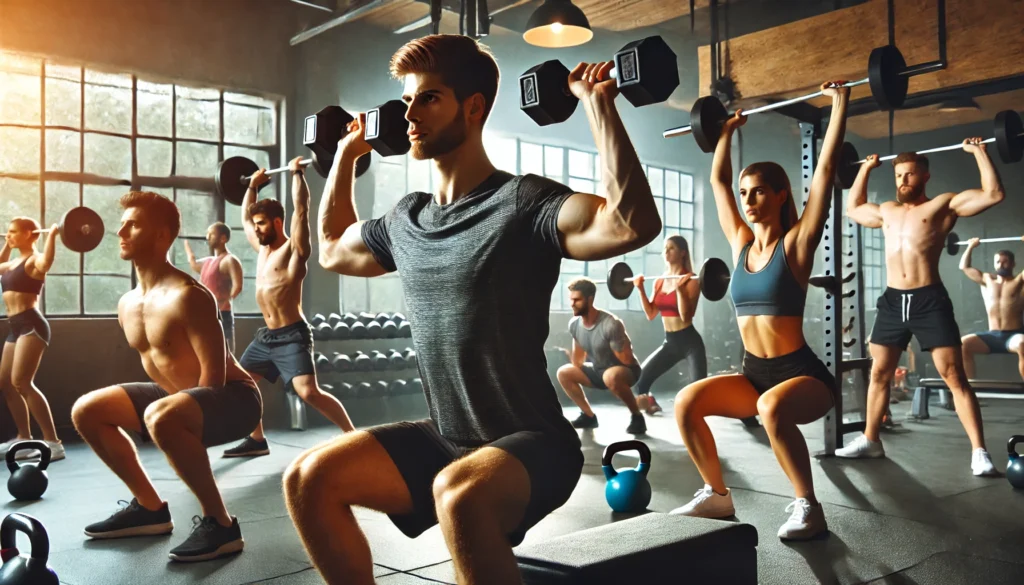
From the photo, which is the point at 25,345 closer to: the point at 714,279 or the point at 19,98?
the point at 19,98

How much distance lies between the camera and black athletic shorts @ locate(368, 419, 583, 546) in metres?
1.47

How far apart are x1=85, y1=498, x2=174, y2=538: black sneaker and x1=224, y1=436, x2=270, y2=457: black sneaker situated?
1.85m

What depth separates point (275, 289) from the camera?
179 inches

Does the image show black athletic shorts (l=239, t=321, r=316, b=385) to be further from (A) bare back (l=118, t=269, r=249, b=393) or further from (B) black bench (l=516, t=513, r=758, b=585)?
(B) black bench (l=516, t=513, r=758, b=585)

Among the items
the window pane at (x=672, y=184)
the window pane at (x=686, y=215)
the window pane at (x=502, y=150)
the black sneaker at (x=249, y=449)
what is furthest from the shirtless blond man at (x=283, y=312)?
the window pane at (x=686, y=215)

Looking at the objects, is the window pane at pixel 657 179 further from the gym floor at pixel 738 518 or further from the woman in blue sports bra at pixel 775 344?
the woman in blue sports bra at pixel 775 344

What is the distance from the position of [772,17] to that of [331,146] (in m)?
6.79

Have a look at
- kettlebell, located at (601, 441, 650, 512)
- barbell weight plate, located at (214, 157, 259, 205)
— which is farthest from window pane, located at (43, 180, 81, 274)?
kettlebell, located at (601, 441, 650, 512)

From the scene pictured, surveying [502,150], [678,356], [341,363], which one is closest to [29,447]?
[341,363]

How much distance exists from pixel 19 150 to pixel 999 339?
23.8 ft

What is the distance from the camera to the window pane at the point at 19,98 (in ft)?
18.5

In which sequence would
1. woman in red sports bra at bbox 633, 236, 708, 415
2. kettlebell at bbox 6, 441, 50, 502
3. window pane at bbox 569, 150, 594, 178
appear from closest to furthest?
kettlebell at bbox 6, 441, 50, 502
woman in red sports bra at bbox 633, 236, 708, 415
window pane at bbox 569, 150, 594, 178

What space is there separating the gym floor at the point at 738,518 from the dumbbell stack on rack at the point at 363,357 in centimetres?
122

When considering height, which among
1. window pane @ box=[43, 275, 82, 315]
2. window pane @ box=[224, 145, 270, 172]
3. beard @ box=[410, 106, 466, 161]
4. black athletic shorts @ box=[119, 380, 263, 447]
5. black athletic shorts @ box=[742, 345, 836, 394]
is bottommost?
black athletic shorts @ box=[119, 380, 263, 447]
